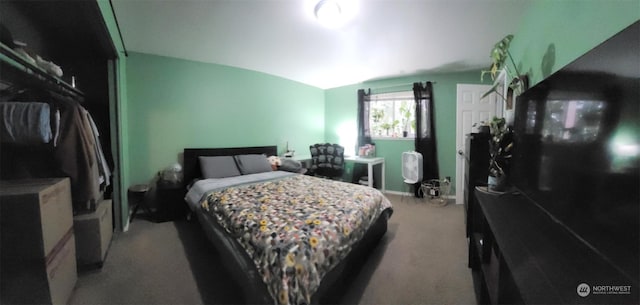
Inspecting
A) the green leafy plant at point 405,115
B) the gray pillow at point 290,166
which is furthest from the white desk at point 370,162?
the gray pillow at point 290,166

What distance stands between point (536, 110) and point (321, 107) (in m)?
4.04

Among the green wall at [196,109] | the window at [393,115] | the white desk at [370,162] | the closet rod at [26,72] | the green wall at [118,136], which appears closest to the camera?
the closet rod at [26,72]

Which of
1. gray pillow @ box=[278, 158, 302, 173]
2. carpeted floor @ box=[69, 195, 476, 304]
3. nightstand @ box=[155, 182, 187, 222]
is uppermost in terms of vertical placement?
gray pillow @ box=[278, 158, 302, 173]

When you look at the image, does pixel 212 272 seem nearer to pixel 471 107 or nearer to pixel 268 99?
pixel 268 99

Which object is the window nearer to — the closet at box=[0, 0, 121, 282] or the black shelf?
the black shelf

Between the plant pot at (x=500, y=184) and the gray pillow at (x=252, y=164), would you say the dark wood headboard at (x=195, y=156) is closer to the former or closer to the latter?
the gray pillow at (x=252, y=164)

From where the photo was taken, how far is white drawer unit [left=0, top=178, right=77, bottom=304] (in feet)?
3.70

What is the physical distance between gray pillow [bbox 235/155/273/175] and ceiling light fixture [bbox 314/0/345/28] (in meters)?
2.12

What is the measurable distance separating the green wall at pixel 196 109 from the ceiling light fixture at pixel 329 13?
2036 mm

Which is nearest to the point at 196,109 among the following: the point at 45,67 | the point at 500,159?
the point at 45,67

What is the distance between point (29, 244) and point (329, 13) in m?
2.50

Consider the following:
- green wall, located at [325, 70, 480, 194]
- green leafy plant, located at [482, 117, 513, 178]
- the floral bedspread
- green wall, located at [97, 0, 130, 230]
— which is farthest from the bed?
Answer: green wall, located at [325, 70, 480, 194]

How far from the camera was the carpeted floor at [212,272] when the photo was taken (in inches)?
57.6

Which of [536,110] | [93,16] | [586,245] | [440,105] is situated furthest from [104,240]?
[440,105]
